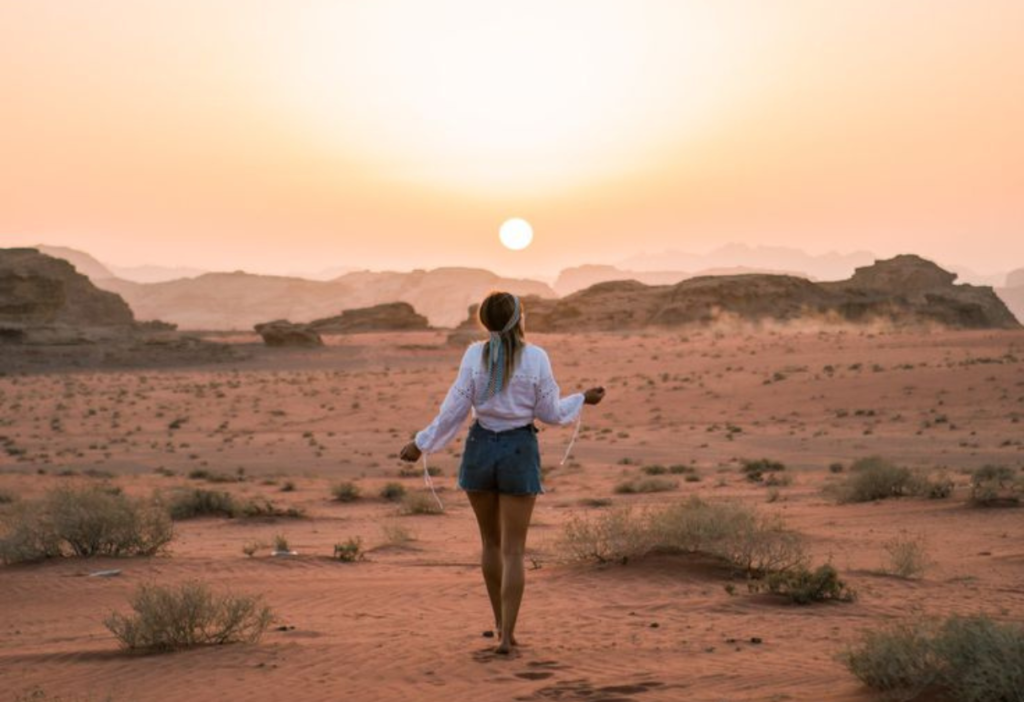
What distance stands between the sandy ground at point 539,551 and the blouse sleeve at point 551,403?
1.45m

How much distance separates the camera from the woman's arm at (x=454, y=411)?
664cm

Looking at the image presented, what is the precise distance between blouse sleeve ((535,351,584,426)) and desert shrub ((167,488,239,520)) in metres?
11.4

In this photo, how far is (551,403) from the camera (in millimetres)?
6613

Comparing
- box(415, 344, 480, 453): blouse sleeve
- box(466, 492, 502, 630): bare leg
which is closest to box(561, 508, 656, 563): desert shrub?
box(466, 492, 502, 630): bare leg

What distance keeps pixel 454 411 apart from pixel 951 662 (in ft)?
10.0

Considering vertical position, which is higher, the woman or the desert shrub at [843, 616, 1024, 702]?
the woman

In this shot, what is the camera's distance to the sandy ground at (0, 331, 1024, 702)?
→ 21.0ft

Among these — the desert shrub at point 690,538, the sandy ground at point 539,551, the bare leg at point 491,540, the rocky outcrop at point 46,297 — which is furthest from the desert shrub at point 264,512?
the rocky outcrop at point 46,297

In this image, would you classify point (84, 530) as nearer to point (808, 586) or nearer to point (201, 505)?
point (201, 505)

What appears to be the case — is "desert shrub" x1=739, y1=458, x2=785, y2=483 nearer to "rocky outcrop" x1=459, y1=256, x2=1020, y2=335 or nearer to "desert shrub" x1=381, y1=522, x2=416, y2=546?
"desert shrub" x1=381, y1=522, x2=416, y2=546

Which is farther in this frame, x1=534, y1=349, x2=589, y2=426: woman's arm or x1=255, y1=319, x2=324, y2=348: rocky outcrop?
x1=255, y1=319, x2=324, y2=348: rocky outcrop

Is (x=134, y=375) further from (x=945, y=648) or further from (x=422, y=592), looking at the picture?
(x=945, y=648)

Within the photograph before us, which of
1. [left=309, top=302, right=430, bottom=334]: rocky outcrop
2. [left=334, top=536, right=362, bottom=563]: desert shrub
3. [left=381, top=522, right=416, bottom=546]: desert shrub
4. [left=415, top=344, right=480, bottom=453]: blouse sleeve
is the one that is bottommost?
[left=381, top=522, right=416, bottom=546]: desert shrub

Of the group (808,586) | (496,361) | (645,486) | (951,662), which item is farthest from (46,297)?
(951,662)
